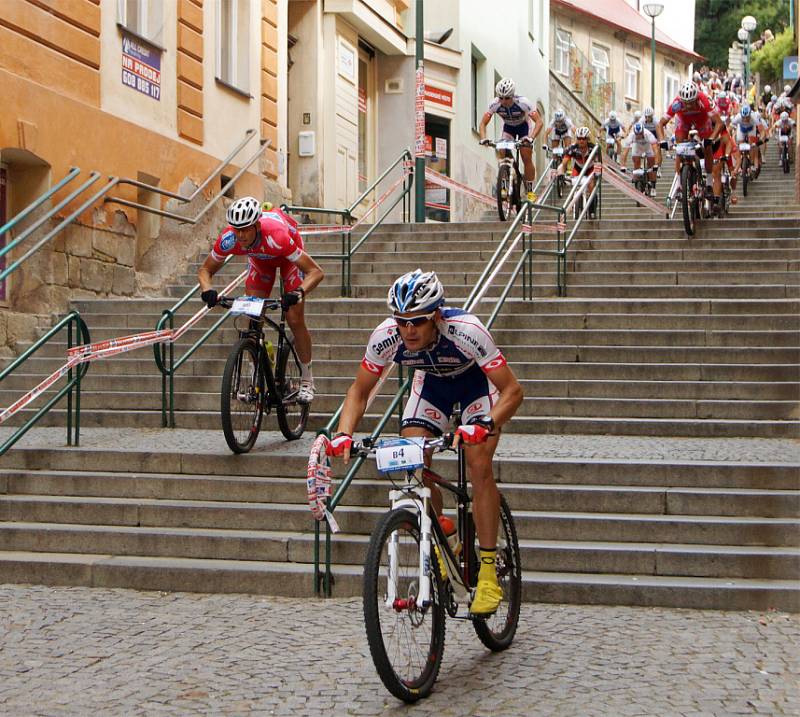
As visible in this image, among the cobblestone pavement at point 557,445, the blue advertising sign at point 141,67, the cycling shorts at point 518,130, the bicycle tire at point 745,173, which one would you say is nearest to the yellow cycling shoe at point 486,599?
the cobblestone pavement at point 557,445

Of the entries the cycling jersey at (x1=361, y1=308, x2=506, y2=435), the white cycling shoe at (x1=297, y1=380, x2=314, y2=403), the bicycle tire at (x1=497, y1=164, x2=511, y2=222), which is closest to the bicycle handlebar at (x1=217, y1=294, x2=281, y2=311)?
the white cycling shoe at (x1=297, y1=380, x2=314, y2=403)

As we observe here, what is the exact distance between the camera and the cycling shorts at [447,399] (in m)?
6.35

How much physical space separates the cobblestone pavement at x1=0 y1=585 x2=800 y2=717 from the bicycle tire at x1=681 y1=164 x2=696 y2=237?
917 centimetres

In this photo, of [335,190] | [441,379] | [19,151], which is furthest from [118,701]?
[335,190]

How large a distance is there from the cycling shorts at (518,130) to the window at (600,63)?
37.7 m

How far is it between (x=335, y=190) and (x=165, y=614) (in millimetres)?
17838

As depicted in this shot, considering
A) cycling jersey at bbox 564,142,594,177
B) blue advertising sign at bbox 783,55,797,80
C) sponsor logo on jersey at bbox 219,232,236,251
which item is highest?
blue advertising sign at bbox 783,55,797,80

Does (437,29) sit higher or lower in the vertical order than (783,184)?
higher

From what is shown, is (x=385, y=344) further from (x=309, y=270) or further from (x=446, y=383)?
(x=309, y=270)

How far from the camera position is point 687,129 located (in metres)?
16.5

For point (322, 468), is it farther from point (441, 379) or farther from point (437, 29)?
point (437, 29)

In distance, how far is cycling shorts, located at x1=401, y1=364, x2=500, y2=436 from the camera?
250 inches

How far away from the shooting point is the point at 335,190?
24.4m

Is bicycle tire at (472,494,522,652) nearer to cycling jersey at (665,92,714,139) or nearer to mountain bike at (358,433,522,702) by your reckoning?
mountain bike at (358,433,522,702)
